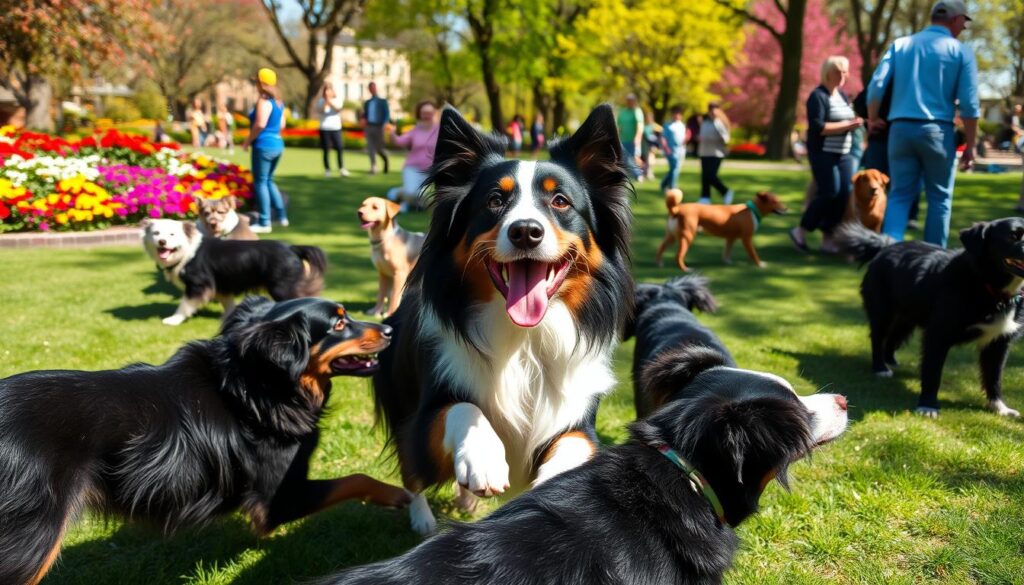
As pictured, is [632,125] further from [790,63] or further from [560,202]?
[560,202]

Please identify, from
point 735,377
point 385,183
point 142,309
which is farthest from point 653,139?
point 735,377

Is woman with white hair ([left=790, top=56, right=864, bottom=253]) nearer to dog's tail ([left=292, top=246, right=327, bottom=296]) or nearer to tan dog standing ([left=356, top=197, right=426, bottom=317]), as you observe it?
tan dog standing ([left=356, top=197, right=426, bottom=317])

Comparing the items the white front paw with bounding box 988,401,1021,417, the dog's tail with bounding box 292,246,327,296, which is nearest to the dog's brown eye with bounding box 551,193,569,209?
the white front paw with bounding box 988,401,1021,417

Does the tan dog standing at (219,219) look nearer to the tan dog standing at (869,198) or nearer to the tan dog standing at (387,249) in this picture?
the tan dog standing at (387,249)

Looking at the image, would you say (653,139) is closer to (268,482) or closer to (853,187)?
(853,187)

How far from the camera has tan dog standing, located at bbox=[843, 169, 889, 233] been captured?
9172 millimetres

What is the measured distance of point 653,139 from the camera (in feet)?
75.0

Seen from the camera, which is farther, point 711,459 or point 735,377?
point 735,377

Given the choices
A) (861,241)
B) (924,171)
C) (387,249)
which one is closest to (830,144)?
(924,171)

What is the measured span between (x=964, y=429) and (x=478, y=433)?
3.48 meters

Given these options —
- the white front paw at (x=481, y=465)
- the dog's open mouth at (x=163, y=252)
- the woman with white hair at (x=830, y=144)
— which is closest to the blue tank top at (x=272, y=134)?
the dog's open mouth at (x=163, y=252)

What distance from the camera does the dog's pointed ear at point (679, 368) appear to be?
287cm

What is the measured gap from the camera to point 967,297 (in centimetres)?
453

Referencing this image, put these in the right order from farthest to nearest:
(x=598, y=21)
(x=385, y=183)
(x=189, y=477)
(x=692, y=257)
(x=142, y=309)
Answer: (x=598, y=21) < (x=385, y=183) < (x=692, y=257) < (x=142, y=309) < (x=189, y=477)
